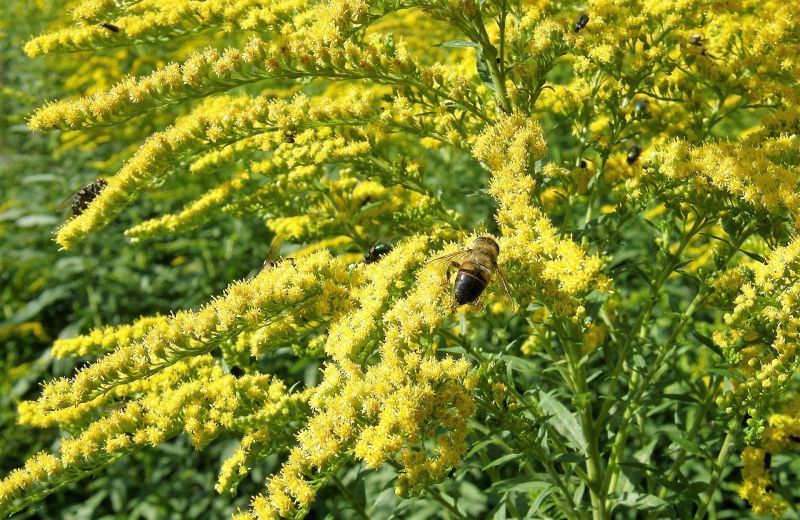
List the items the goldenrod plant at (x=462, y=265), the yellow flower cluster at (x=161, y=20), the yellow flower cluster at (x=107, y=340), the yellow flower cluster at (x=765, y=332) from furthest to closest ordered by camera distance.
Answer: the yellow flower cluster at (x=107, y=340), the yellow flower cluster at (x=161, y=20), the goldenrod plant at (x=462, y=265), the yellow flower cluster at (x=765, y=332)

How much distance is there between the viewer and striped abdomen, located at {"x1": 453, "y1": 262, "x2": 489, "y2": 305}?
8.40 ft

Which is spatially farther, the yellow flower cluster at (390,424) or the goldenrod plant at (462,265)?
the goldenrod plant at (462,265)

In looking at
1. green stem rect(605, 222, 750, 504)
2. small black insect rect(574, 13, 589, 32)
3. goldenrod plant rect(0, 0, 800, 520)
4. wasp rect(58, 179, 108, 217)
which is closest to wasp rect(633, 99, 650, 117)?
goldenrod plant rect(0, 0, 800, 520)

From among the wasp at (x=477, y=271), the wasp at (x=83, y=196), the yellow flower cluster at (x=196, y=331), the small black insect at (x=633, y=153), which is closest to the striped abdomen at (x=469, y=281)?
the wasp at (x=477, y=271)

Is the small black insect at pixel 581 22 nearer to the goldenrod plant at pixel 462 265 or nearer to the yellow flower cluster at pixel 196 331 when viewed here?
the goldenrod plant at pixel 462 265

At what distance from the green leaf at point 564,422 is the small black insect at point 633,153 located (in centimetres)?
124

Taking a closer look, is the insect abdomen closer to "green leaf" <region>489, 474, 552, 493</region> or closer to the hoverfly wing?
the hoverfly wing

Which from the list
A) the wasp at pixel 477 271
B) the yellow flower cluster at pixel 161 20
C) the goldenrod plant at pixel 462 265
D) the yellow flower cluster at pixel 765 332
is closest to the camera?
the yellow flower cluster at pixel 765 332

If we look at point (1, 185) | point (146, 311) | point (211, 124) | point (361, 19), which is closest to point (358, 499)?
point (211, 124)

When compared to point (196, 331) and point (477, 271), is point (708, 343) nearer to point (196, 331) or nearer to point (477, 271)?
point (477, 271)

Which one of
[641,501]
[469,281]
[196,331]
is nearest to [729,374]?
→ [641,501]

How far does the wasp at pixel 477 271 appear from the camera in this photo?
2.56 metres

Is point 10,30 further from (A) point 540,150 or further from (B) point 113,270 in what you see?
(A) point 540,150

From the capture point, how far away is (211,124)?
3184mm
